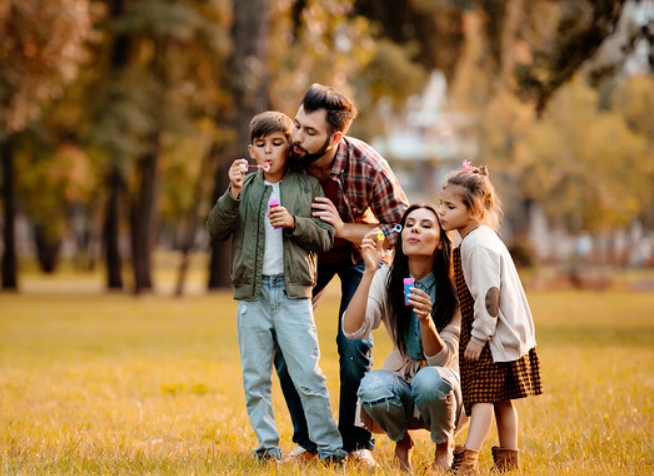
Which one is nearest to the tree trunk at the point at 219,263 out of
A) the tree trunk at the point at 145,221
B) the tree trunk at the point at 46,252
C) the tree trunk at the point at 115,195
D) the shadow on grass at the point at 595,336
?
the tree trunk at the point at 145,221

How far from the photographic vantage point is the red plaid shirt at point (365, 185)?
5.67 metres

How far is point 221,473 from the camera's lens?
16.7ft

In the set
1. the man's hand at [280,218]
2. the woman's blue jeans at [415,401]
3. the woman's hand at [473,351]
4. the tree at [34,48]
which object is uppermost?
the tree at [34,48]

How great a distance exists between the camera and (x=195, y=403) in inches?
318

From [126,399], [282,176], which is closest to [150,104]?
[126,399]

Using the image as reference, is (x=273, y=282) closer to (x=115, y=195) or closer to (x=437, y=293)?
(x=437, y=293)

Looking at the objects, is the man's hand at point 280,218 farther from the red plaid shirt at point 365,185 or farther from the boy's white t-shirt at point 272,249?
the red plaid shirt at point 365,185

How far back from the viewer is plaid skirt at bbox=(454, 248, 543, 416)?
516 cm

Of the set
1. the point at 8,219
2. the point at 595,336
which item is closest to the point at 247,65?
the point at 595,336

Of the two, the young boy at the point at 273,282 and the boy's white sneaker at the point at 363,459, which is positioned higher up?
the young boy at the point at 273,282

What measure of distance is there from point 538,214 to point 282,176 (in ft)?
211

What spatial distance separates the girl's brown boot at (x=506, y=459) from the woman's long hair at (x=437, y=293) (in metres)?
0.72

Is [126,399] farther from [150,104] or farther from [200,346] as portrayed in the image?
[150,104]

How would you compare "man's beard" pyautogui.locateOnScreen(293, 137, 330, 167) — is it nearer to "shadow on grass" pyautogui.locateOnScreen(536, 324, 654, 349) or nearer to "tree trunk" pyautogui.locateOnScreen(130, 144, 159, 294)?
"shadow on grass" pyautogui.locateOnScreen(536, 324, 654, 349)
